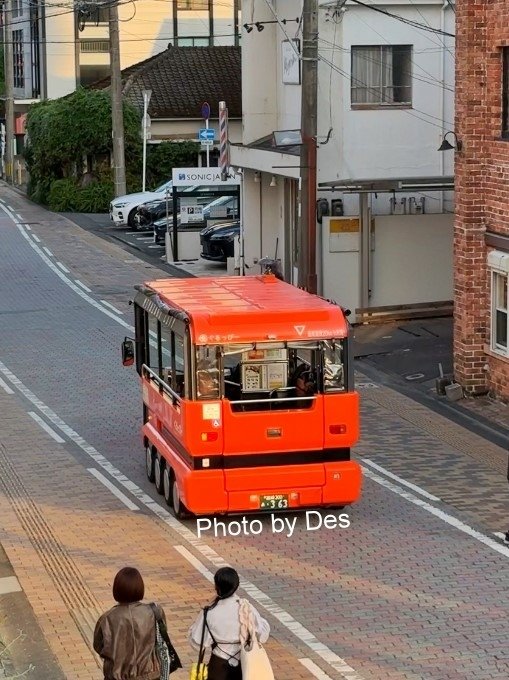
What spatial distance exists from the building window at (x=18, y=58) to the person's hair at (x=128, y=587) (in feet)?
214

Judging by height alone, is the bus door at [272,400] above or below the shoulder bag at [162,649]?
above

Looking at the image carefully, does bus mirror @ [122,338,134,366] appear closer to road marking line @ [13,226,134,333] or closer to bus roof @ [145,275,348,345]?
bus roof @ [145,275,348,345]

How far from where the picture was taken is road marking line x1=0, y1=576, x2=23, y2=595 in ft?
46.0

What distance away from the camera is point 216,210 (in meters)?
39.6

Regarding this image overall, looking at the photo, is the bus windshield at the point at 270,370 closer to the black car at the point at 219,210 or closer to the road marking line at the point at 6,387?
the road marking line at the point at 6,387

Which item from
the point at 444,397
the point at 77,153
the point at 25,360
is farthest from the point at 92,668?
the point at 77,153

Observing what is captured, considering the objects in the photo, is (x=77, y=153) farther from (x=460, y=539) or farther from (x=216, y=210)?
(x=460, y=539)

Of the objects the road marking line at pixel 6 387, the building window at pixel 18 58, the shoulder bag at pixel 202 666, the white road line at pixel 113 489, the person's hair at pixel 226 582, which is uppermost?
the building window at pixel 18 58

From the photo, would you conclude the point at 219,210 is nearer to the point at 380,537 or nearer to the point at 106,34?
the point at 380,537

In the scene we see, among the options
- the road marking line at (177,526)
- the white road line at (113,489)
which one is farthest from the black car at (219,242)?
the white road line at (113,489)

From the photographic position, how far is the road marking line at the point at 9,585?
14008 millimetres

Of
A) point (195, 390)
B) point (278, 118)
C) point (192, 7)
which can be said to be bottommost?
point (195, 390)

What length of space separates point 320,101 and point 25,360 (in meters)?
8.02

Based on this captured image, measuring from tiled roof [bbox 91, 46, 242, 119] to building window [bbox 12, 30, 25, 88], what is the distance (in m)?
15.6
